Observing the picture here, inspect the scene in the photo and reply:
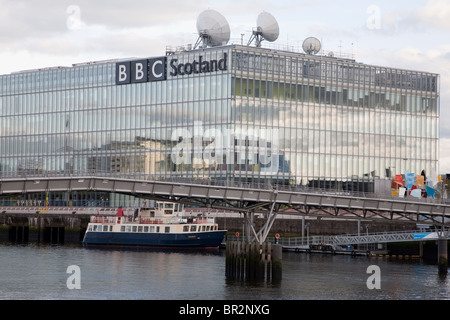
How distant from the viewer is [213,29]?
151 m

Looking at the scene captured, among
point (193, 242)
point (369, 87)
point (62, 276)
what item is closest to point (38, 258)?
point (62, 276)

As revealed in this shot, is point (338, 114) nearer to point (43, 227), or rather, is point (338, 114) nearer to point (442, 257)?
point (43, 227)

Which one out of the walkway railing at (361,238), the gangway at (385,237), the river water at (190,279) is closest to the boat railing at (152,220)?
the walkway railing at (361,238)

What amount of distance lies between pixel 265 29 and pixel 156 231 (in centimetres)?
4138

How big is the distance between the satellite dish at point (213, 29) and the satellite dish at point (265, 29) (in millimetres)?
4732

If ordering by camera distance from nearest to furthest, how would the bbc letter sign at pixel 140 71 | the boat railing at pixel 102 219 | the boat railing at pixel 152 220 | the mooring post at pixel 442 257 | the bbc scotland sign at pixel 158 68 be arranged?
1. the mooring post at pixel 442 257
2. the boat railing at pixel 152 220
3. the boat railing at pixel 102 219
4. the bbc scotland sign at pixel 158 68
5. the bbc letter sign at pixel 140 71

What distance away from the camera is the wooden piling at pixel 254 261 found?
266 feet

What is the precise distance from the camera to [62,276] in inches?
3236

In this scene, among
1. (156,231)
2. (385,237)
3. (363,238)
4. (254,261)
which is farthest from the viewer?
(156,231)

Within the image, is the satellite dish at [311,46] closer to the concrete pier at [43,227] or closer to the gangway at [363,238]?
the gangway at [363,238]

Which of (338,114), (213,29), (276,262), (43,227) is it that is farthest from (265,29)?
(276,262)

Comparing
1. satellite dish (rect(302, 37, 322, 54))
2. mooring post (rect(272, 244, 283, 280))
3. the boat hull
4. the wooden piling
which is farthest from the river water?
satellite dish (rect(302, 37, 322, 54))
